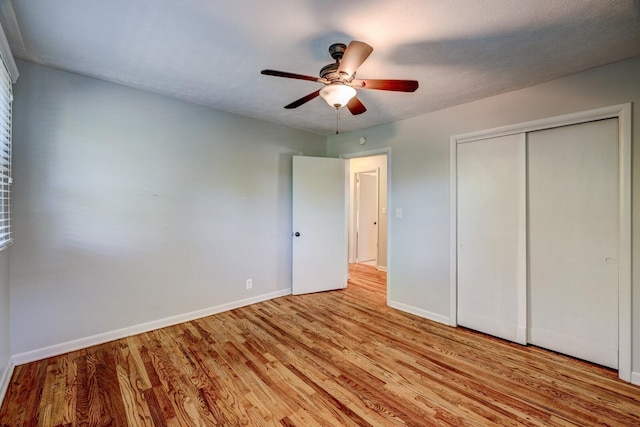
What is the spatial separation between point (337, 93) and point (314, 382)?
202 cm

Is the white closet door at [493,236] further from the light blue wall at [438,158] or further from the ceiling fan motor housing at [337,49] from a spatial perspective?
the ceiling fan motor housing at [337,49]

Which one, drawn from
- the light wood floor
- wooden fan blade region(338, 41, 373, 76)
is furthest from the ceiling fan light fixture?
the light wood floor

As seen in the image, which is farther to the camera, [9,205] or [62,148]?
[62,148]

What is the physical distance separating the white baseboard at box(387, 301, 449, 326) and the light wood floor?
22cm

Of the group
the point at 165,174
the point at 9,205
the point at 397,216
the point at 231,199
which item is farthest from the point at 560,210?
the point at 9,205

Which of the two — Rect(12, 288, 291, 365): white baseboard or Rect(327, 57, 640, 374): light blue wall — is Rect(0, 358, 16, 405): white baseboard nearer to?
Rect(12, 288, 291, 365): white baseboard

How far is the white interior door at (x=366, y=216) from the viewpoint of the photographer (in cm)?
609

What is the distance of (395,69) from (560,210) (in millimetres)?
1853

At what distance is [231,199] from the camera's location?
337 cm

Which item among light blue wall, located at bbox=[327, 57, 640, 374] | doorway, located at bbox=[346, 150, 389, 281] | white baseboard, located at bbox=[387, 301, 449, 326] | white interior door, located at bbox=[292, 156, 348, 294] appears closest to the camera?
light blue wall, located at bbox=[327, 57, 640, 374]

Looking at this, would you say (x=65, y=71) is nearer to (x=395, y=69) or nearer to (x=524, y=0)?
(x=395, y=69)

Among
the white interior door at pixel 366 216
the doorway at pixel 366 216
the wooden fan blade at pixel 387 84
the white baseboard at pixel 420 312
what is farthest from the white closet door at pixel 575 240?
→ the white interior door at pixel 366 216

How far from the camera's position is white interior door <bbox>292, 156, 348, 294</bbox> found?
3.94 meters

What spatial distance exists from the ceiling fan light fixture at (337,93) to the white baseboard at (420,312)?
8.20 feet
